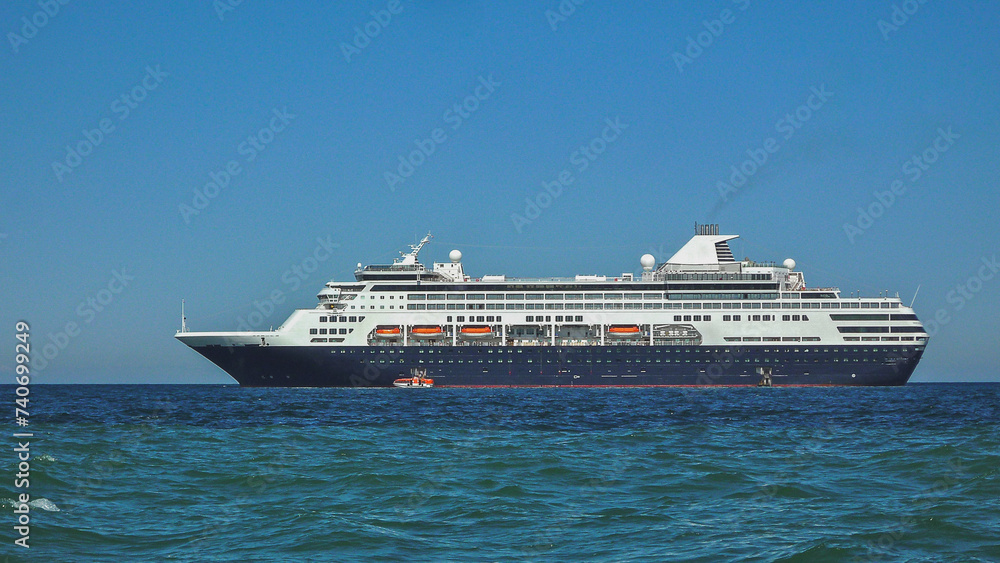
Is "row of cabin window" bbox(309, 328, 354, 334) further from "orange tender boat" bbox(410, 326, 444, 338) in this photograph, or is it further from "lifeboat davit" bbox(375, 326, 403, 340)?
"orange tender boat" bbox(410, 326, 444, 338)

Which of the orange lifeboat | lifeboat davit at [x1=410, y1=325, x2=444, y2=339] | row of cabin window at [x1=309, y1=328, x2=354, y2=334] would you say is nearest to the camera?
the orange lifeboat

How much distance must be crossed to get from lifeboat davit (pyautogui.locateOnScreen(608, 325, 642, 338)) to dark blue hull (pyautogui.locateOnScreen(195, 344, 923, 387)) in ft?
6.97

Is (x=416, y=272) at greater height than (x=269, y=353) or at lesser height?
greater

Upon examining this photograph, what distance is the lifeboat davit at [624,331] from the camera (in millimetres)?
70000

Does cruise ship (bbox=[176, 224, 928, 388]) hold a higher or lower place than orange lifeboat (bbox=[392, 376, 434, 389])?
higher

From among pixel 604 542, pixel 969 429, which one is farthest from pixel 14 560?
pixel 969 429

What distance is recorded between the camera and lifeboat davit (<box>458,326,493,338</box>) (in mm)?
69938

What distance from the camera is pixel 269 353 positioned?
223 ft

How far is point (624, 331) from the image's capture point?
70188mm

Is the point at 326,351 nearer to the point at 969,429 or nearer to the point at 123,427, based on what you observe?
the point at 123,427

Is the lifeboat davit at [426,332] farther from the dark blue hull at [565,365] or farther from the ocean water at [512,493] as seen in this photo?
the ocean water at [512,493]

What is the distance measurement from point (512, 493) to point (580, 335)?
179ft

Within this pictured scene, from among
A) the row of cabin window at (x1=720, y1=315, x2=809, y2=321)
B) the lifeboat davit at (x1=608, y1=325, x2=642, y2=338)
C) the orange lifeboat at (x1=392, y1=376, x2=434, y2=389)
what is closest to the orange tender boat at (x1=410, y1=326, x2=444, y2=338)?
the orange lifeboat at (x1=392, y1=376, x2=434, y2=389)

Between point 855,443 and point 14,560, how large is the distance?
1953 cm
